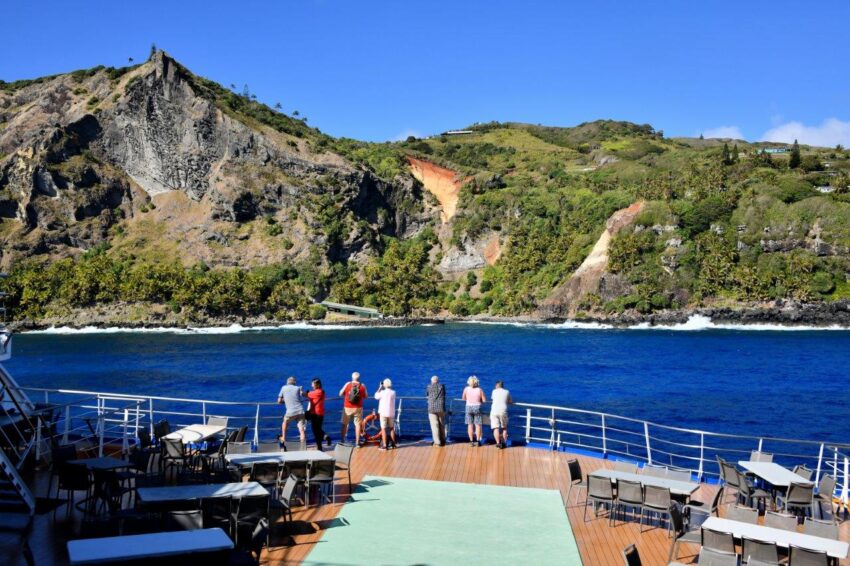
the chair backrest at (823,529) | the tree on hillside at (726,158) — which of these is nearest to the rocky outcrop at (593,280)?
the tree on hillside at (726,158)

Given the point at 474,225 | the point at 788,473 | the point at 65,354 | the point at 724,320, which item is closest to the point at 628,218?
the point at 724,320

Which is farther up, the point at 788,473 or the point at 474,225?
the point at 474,225

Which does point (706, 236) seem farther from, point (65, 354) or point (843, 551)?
point (843, 551)

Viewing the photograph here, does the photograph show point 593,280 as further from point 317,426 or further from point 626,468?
point 626,468

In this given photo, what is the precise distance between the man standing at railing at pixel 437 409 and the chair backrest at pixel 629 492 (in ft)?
17.6

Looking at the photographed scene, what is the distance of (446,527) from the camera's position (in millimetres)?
10023

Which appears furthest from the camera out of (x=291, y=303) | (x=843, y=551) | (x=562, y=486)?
(x=291, y=303)

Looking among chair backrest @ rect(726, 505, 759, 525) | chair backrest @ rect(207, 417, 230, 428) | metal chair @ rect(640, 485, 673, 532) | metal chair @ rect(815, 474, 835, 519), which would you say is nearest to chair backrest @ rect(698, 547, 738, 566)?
chair backrest @ rect(726, 505, 759, 525)

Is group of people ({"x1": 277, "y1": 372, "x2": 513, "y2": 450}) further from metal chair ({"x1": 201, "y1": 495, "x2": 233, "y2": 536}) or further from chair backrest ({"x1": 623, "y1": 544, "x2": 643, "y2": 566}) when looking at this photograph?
chair backrest ({"x1": 623, "y1": 544, "x2": 643, "y2": 566})

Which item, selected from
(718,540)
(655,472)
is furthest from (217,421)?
(718,540)

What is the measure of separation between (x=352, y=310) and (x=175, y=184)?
48.9 meters

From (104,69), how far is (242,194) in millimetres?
54599

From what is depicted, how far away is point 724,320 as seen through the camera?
90.6 m

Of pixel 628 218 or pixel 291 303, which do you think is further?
pixel 291 303
